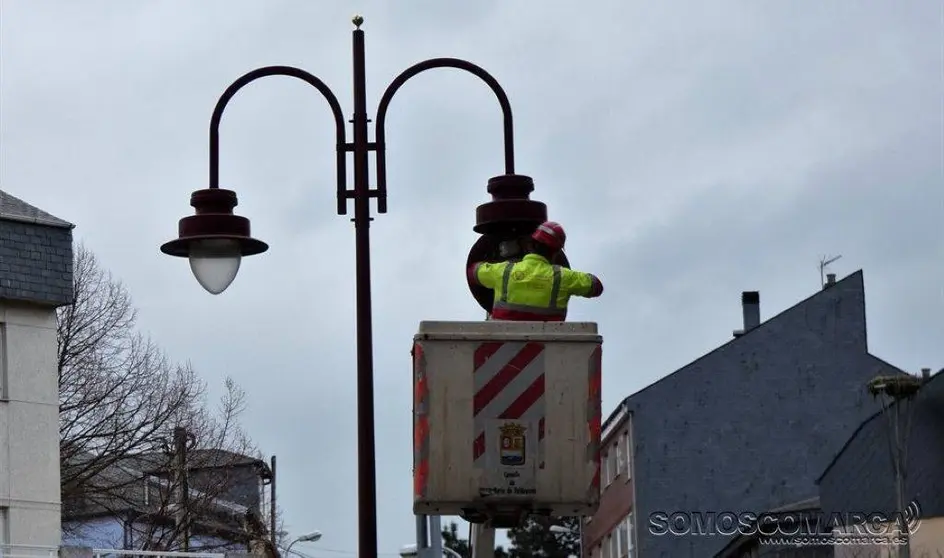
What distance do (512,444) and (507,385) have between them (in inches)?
10.5

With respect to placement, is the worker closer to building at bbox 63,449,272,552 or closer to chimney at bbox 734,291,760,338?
building at bbox 63,449,272,552

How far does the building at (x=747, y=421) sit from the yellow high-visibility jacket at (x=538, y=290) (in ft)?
149

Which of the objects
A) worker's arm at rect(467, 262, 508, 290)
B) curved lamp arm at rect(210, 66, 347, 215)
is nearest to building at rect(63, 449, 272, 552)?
curved lamp arm at rect(210, 66, 347, 215)

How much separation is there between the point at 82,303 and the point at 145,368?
2.07 metres

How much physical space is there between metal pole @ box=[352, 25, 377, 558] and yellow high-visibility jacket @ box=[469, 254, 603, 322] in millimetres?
1929

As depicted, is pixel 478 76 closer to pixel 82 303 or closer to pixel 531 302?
pixel 531 302

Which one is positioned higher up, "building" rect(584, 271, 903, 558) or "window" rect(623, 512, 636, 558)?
"building" rect(584, 271, 903, 558)

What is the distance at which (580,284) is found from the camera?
10977mm

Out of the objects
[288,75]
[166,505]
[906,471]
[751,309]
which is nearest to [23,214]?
[166,505]

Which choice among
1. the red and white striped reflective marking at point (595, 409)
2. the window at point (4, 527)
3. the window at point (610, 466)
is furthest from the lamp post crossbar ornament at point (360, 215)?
the window at point (610, 466)

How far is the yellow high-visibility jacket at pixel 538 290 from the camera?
1090 centimetres

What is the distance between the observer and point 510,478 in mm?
9695

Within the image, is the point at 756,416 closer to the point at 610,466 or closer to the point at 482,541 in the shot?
the point at 610,466

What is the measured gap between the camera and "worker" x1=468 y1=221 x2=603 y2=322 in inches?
429
